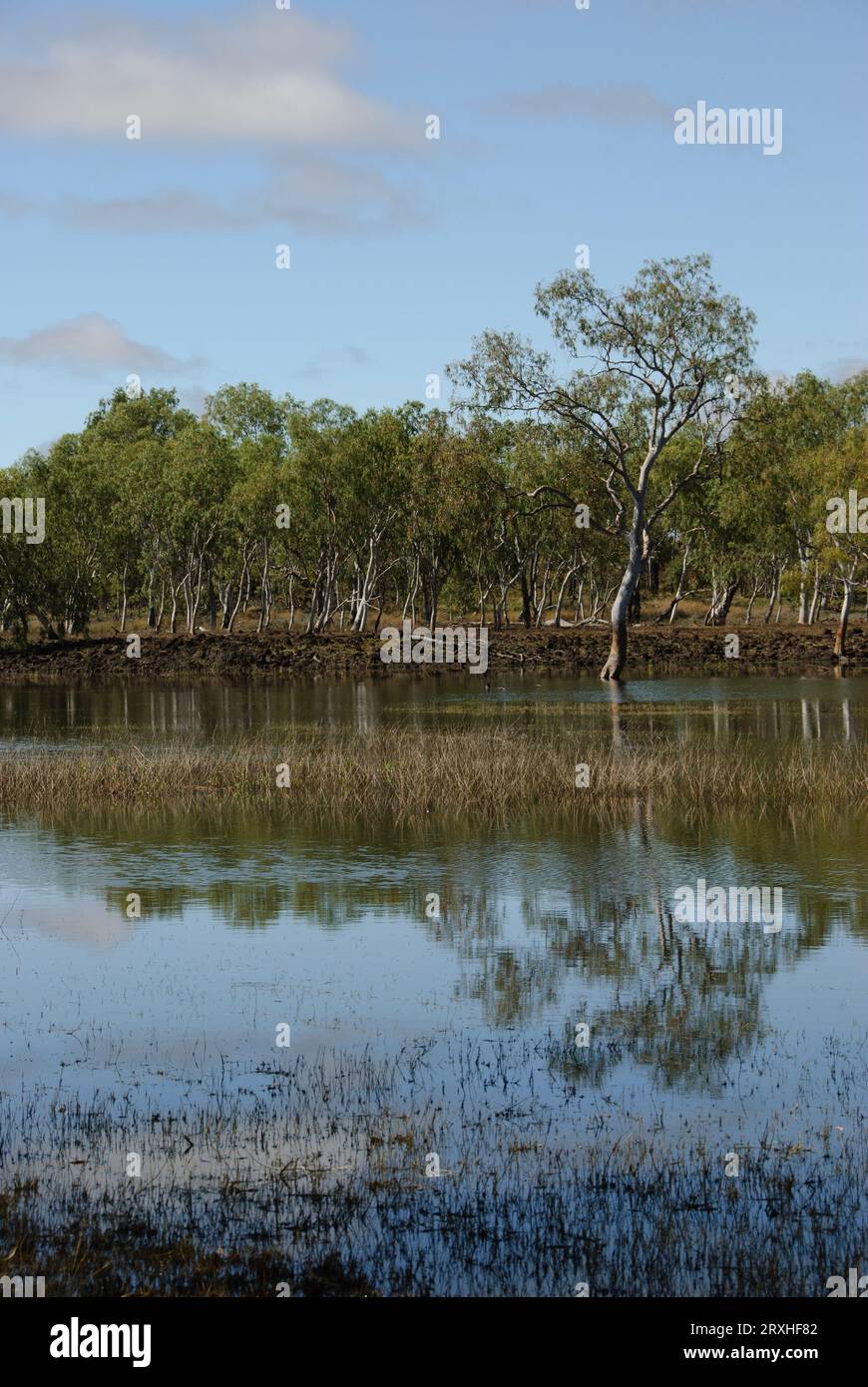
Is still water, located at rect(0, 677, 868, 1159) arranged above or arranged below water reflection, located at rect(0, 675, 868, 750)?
below

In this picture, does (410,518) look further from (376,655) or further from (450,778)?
(450,778)

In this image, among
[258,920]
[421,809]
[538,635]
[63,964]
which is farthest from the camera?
[538,635]

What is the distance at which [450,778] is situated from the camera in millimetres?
32688

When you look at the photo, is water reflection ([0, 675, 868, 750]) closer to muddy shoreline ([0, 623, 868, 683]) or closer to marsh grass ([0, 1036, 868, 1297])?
muddy shoreline ([0, 623, 868, 683])

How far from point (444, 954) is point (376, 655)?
7795 cm

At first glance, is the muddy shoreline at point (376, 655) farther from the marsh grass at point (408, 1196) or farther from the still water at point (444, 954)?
the marsh grass at point (408, 1196)

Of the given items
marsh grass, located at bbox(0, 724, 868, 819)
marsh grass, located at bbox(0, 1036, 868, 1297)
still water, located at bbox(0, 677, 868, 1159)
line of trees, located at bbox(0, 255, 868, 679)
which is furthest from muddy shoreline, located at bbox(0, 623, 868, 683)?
marsh grass, located at bbox(0, 1036, 868, 1297)

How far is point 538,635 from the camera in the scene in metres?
99.6

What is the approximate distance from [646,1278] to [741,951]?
9348mm

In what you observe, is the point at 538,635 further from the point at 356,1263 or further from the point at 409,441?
the point at 356,1263

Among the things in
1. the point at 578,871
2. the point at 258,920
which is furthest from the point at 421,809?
the point at 258,920

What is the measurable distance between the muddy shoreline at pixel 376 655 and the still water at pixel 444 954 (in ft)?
198

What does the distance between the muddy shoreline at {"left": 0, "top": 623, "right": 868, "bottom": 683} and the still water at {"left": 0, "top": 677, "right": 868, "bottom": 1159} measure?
198 ft

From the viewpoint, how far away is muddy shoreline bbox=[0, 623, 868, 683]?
9081 centimetres
